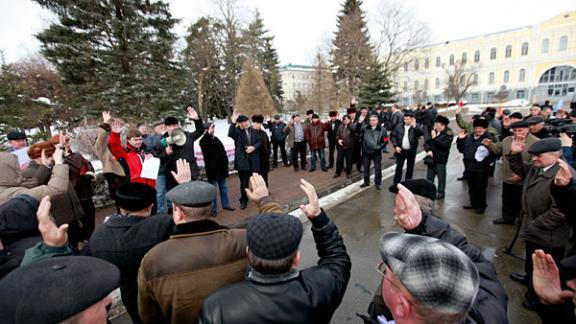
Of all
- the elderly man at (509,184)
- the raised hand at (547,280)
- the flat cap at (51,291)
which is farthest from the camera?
the elderly man at (509,184)

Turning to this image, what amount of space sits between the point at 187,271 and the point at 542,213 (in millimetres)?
3700

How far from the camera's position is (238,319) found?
1187 mm

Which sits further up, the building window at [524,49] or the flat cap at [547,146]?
the building window at [524,49]

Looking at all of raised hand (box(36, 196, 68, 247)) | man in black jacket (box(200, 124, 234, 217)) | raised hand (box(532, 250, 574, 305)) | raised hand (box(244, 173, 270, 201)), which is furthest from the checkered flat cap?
man in black jacket (box(200, 124, 234, 217))

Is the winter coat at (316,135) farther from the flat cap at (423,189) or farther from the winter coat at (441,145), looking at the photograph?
the flat cap at (423,189)

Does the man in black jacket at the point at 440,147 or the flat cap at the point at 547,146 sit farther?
the man in black jacket at the point at 440,147

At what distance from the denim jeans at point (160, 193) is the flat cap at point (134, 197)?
132 inches

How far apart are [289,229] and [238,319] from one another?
0.45 meters

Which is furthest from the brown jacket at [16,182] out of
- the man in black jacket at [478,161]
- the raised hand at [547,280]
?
the man in black jacket at [478,161]

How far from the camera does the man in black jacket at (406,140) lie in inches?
251

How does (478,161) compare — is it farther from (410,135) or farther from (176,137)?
(176,137)

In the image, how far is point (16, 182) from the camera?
2664 mm

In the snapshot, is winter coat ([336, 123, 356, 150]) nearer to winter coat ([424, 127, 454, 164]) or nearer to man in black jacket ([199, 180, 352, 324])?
winter coat ([424, 127, 454, 164])

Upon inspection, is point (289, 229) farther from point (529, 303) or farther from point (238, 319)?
point (529, 303)
